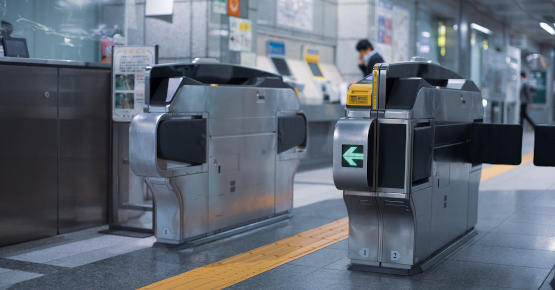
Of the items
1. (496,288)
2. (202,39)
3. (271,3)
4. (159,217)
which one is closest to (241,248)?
(159,217)

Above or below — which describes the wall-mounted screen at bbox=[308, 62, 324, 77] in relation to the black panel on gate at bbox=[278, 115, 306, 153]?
above

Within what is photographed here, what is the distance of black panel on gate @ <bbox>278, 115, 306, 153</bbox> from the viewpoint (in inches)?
235

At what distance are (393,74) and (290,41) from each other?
6.64 metres

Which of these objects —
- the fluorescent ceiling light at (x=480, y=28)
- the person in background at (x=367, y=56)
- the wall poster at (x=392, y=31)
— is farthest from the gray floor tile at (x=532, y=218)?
the fluorescent ceiling light at (x=480, y=28)

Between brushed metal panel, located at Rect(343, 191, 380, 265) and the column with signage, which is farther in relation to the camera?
the column with signage

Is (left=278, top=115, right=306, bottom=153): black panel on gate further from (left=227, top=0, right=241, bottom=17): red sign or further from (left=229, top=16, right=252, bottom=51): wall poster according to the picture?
(left=227, top=0, right=241, bottom=17): red sign

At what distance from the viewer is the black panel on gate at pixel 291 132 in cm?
596

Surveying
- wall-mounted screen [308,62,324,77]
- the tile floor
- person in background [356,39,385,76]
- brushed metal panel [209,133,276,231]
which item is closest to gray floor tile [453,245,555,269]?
the tile floor

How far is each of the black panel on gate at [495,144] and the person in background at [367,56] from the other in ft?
7.87

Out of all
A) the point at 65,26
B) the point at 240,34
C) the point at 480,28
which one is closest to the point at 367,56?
the point at 240,34

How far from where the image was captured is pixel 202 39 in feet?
23.6

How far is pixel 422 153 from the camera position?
4145mm

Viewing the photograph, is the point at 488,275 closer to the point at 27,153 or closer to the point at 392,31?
the point at 27,153

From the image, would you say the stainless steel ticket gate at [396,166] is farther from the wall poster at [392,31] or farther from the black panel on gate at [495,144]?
the wall poster at [392,31]
